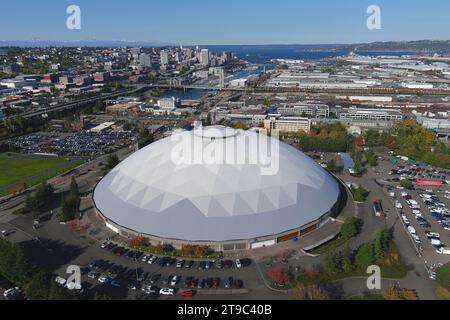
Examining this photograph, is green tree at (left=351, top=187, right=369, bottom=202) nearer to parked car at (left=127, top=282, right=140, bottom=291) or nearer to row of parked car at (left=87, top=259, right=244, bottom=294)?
row of parked car at (left=87, top=259, right=244, bottom=294)

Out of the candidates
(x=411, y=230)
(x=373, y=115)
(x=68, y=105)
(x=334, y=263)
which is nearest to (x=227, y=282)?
(x=334, y=263)

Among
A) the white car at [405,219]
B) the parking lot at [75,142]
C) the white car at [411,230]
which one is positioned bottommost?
the white car at [411,230]

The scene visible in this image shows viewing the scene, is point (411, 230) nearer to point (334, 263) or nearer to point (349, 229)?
point (349, 229)

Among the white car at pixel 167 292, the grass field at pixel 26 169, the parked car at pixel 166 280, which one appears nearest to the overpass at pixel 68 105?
the grass field at pixel 26 169

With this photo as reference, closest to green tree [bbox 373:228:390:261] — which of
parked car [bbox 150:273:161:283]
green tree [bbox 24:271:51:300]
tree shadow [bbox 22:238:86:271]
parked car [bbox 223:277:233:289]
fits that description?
parked car [bbox 223:277:233:289]

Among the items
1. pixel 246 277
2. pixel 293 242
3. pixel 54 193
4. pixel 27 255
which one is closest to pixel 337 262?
pixel 293 242

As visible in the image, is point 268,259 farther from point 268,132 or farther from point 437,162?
point 268,132

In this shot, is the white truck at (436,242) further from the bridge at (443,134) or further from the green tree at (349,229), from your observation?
the bridge at (443,134)
